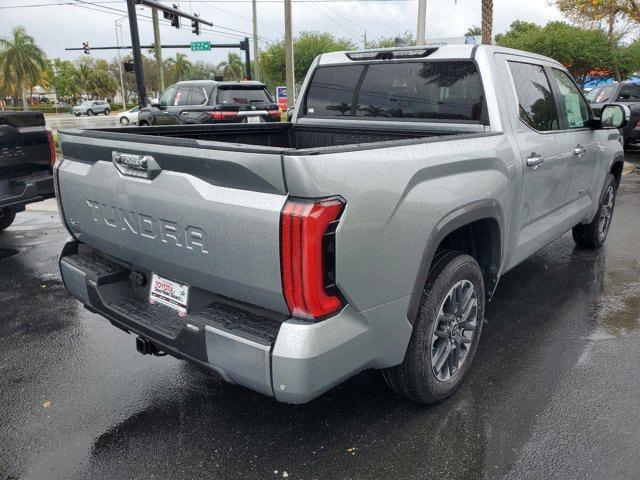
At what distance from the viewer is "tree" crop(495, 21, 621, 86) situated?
29219 mm

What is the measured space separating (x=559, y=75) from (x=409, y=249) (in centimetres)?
285

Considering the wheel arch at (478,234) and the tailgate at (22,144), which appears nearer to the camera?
the wheel arch at (478,234)

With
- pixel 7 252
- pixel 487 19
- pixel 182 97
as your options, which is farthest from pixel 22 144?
pixel 487 19

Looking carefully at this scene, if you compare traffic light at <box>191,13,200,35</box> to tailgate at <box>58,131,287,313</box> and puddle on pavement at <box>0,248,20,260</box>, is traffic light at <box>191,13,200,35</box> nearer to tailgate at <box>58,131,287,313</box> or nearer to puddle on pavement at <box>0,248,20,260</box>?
puddle on pavement at <box>0,248,20,260</box>

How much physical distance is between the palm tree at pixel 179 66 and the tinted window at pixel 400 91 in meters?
97.3

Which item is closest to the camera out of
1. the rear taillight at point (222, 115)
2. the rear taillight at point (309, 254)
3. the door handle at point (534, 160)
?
the rear taillight at point (309, 254)

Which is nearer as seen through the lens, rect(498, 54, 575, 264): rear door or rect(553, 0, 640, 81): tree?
rect(498, 54, 575, 264): rear door

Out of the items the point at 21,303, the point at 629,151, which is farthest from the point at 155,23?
the point at 21,303

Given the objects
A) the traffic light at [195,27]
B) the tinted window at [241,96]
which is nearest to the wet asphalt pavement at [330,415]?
the tinted window at [241,96]

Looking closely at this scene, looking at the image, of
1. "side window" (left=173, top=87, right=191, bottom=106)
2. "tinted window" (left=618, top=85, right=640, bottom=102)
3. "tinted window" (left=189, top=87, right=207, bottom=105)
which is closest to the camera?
"tinted window" (left=618, top=85, right=640, bottom=102)

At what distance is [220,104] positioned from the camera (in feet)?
47.6

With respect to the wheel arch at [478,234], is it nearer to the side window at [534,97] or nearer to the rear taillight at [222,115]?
the side window at [534,97]

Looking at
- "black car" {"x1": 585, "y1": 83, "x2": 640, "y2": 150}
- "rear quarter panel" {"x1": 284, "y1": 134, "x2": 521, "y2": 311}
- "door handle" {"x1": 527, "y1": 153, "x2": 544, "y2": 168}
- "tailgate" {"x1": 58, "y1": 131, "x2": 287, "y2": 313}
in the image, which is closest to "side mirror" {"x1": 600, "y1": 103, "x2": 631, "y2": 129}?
"door handle" {"x1": 527, "y1": 153, "x2": 544, "y2": 168}

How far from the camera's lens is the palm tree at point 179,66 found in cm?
9469
